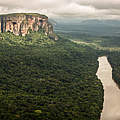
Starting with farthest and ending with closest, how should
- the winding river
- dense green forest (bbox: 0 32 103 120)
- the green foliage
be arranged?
the green foliage < the winding river < dense green forest (bbox: 0 32 103 120)

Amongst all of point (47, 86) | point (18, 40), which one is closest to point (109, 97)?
point (47, 86)

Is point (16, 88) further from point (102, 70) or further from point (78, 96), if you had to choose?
point (102, 70)

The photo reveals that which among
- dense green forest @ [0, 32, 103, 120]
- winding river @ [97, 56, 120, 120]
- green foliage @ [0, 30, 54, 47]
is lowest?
winding river @ [97, 56, 120, 120]

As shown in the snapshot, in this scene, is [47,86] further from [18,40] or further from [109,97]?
[18,40]

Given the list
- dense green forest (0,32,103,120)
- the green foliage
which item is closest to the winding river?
dense green forest (0,32,103,120)

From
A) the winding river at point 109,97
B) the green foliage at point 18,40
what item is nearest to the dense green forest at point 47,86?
the green foliage at point 18,40

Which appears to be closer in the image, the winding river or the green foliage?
the winding river

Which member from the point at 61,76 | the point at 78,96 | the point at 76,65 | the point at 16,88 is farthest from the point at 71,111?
the point at 76,65

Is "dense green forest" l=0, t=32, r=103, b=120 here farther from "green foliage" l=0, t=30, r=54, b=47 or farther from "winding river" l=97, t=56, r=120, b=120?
"winding river" l=97, t=56, r=120, b=120
